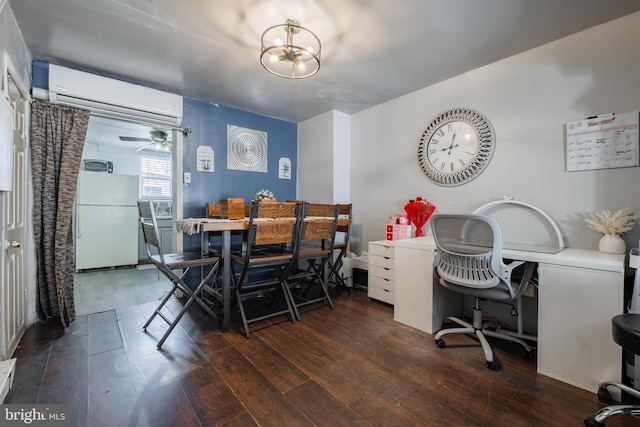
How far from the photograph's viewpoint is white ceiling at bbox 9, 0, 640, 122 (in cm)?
174

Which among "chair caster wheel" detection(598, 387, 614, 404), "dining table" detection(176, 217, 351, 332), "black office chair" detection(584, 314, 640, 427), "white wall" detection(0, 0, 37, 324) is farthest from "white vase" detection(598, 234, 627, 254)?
"white wall" detection(0, 0, 37, 324)

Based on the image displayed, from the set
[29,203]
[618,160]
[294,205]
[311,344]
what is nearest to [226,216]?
[294,205]

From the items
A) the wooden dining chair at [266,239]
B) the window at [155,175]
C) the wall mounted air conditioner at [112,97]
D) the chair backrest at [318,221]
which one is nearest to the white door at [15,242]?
the wall mounted air conditioner at [112,97]

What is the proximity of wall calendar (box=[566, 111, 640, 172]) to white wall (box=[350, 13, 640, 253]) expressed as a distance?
0.16 feet

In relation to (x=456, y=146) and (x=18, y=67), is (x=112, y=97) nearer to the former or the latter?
(x=18, y=67)

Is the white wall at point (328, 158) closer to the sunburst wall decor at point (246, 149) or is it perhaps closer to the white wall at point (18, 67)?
the sunburst wall decor at point (246, 149)

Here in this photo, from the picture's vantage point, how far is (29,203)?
2.28m

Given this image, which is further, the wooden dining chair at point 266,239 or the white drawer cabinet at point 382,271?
the white drawer cabinet at point 382,271

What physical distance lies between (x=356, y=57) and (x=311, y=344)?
2364 mm

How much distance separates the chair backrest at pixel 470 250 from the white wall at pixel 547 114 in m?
0.83

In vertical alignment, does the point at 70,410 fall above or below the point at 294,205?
below

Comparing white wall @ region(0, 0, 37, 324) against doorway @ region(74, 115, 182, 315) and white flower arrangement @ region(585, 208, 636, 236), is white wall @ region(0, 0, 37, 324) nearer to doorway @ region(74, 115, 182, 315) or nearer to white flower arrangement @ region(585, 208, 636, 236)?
doorway @ region(74, 115, 182, 315)

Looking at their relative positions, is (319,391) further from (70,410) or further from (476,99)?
(476,99)

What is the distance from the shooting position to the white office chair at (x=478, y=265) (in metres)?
1.70
